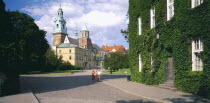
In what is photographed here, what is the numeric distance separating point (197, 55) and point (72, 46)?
84356 mm

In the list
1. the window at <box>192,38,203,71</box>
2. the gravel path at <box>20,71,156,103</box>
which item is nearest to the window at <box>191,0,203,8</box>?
the window at <box>192,38,203,71</box>

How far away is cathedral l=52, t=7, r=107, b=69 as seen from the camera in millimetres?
93562

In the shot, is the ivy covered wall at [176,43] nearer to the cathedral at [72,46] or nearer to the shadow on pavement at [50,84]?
the shadow on pavement at [50,84]

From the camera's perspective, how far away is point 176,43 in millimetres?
13070

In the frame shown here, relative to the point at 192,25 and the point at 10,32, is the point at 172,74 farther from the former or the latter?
the point at 10,32

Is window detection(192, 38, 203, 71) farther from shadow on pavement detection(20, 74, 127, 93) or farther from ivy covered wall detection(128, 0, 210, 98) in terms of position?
shadow on pavement detection(20, 74, 127, 93)

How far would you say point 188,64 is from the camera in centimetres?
1214

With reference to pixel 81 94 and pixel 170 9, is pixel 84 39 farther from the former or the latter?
pixel 81 94

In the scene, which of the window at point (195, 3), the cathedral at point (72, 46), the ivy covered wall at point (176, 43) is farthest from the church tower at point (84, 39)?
the window at point (195, 3)

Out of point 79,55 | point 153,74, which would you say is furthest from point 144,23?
point 79,55

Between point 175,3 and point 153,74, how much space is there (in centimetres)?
596

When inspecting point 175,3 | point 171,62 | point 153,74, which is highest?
point 175,3

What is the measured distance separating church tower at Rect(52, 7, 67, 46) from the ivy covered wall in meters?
82.9

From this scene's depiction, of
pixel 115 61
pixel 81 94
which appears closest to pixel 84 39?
pixel 115 61
